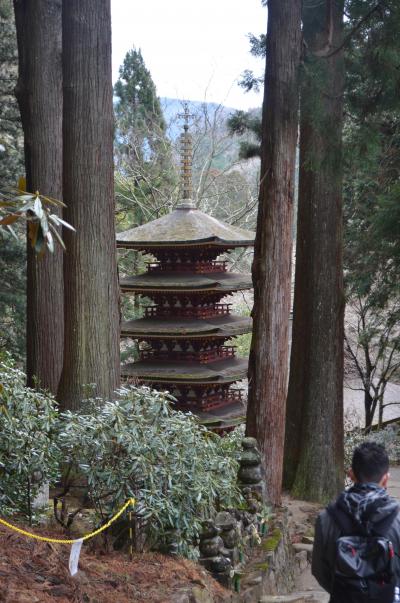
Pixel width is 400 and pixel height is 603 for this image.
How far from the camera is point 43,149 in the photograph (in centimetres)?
991

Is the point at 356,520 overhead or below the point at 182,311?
overhead

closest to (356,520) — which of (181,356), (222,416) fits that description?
(222,416)

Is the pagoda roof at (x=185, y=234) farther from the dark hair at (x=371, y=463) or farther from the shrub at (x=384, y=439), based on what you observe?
the dark hair at (x=371, y=463)

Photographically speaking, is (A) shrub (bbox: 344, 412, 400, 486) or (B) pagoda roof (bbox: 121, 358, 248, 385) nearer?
(A) shrub (bbox: 344, 412, 400, 486)

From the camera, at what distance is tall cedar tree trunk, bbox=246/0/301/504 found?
9047 mm

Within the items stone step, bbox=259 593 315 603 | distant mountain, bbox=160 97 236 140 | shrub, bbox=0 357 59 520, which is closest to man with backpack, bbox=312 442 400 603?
shrub, bbox=0 357 59 520

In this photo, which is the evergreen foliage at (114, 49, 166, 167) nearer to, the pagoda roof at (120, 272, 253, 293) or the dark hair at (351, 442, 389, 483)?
the pagoda roof at (120, 272, 253, 293)

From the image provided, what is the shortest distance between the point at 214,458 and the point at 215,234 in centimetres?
1034

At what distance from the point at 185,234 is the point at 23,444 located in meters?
11.1

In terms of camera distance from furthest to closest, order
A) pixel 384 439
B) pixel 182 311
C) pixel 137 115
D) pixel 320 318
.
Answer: pixel 137 115 → pixel 384 439 → pixel 182 311 → pixel 320 318

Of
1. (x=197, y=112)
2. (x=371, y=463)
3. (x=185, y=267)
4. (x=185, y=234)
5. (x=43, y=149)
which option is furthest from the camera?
(x=197, y=112)

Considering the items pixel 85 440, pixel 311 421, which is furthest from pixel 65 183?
pixel 311 421

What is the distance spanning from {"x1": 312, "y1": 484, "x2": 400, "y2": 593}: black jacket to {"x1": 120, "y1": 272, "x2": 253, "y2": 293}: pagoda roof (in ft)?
44.1

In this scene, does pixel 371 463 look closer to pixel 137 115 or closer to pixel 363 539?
pixel 363 539
